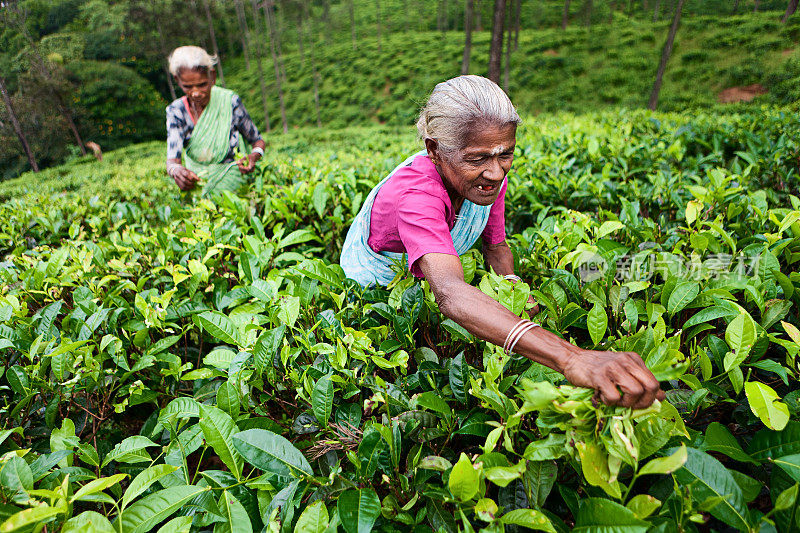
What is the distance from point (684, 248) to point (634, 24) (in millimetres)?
29311

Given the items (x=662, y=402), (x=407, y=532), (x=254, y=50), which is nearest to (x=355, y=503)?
(x=407, y=532)

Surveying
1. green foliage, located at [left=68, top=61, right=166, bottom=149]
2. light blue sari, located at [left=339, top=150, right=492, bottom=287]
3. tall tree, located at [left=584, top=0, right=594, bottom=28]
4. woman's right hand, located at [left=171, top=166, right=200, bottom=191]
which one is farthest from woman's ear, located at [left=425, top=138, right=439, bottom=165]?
tall tree, located at [left=584, top=0, right=594, bottom=28]

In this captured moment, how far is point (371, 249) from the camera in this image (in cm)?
212

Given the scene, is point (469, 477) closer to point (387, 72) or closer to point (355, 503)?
point (355, 503)

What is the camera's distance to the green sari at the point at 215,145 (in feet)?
11.9

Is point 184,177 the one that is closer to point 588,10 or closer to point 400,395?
point 400,395

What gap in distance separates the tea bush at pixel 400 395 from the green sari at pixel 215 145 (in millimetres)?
1265

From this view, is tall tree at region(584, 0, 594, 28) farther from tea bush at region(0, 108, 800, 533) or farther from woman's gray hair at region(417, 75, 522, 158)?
woman's gray hair at region(417, 75, 522, 158)

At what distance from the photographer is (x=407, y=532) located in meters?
1.08

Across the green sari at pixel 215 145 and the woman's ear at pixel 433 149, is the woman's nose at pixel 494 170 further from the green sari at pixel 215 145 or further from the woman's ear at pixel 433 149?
the green sari at pixel 215 145

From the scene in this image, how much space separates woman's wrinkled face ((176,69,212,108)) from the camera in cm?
348

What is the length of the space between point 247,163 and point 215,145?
44 centimetres

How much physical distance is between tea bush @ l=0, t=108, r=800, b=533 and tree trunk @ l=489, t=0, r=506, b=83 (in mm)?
9291

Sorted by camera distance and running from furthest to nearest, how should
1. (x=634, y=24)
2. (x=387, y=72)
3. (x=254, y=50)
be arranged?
(x=254, y=50)
(x=387, y=72)
(x=634, y=24)
